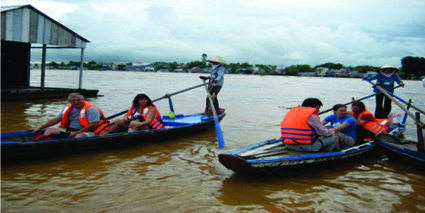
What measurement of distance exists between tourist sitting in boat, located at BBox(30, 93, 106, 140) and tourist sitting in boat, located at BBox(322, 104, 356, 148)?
14.4 feet

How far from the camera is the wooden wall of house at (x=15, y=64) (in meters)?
14.7

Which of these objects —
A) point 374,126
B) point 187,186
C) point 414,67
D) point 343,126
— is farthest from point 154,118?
point 414,67

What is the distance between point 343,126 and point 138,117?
4005mm

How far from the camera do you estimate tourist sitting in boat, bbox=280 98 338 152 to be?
4.79 m

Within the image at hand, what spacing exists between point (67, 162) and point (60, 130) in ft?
1.99

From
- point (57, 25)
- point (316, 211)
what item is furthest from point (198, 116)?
point (57, 25)

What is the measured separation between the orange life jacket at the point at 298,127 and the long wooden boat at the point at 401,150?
2016mm

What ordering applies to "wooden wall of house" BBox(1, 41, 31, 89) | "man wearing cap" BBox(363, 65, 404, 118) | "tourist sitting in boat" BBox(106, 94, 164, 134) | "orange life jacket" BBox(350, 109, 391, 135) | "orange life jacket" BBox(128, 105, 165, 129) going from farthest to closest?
1. "wooden wall of house" BBox(1, 41, 31, 89)
2. "man wearing cap" BBox(363, 65, 404, 118)
3. "orange life jacket" BBox(350, 109, 391, 135)
4. "orange life jacket" BBox(128, 105, 165, 129)
5. "tourist sitting in boat" BBox(106, 94, 164, 134)

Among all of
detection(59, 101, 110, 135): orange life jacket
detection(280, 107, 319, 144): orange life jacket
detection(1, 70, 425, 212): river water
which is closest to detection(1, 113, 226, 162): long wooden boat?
detection(1, 70, 425, 212): river water

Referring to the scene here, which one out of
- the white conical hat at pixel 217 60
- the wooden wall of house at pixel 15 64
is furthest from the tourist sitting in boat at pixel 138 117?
the wooden wall of house at pixel 15 64

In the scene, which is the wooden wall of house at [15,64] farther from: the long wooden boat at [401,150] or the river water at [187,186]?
the long wooden boat at [401,150]

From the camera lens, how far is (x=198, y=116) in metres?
9.48

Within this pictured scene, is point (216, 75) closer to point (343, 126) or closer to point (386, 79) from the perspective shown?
point (343, 126)

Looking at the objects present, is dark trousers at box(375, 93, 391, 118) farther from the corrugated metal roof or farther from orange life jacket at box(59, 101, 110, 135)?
the corrugated metal roof
